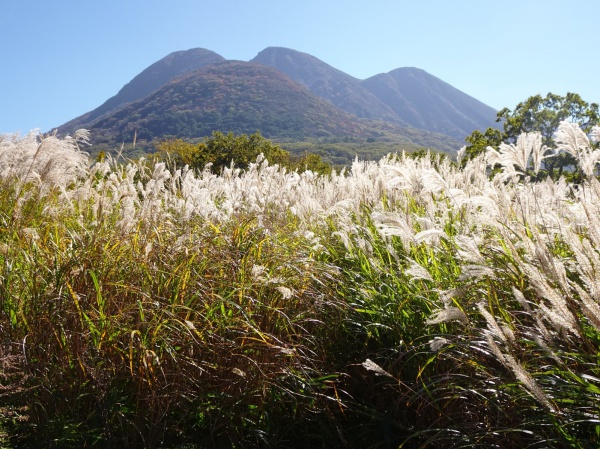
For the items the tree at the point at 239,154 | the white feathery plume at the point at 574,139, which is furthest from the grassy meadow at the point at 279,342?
the tree at the point at 239,154

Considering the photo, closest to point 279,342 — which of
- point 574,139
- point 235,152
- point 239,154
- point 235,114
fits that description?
point 574,139

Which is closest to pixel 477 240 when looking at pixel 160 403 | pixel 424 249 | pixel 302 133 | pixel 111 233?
pixel 424 249

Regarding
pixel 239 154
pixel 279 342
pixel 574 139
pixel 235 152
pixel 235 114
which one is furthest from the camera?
pixel 235 114

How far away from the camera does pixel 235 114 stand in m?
139

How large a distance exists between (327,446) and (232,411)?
476 mm

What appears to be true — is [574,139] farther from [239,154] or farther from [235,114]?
[235,114]

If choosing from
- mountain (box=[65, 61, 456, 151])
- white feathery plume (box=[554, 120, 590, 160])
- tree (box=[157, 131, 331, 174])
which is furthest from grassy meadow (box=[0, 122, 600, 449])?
mountain (box=[65, 61, 456, 151])

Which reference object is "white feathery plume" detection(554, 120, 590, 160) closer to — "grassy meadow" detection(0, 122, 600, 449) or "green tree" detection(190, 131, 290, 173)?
"grassy meadow" detection(0, 122, 600, 449)

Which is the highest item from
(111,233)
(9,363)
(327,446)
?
(111,233)

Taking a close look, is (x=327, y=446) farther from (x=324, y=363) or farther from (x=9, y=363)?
(x=9, y=363)

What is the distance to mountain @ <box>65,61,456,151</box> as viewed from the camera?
129125mm

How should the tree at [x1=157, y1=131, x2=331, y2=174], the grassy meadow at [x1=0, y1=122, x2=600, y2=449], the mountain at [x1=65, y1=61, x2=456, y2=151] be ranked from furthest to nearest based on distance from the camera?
the mountain at [x1=65, y1=61, x2=456, y2=151] → the tree at [x1=157, y1=131, x2=331, y2=174] → the grassy meadow at [x1=0, y1=122, x2=600, y2=449]

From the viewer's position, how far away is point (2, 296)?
2660 millimetres

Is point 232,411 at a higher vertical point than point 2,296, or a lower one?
lower
